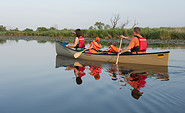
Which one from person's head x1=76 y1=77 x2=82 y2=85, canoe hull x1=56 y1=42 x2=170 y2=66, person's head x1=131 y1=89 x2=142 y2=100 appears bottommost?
person's head x1=76 y1=77 x2=82 y2=85

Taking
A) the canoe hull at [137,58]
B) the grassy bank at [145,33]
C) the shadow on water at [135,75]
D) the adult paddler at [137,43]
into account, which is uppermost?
the grassy bank at [145,33]

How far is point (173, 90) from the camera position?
452 centimetres

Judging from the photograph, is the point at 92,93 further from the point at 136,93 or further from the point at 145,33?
the point at 145,33

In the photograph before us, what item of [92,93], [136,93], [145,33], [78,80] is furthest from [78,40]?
[145,33]

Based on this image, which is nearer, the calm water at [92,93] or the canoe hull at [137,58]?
the calm water at [92,93]

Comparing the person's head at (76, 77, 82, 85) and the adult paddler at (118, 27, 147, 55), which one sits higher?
the adult paddler at (118, 27, 147, 55)

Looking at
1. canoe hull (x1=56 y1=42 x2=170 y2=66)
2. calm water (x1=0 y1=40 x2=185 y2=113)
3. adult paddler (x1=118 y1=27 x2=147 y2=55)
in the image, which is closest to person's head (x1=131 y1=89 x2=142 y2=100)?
calm water (x1=0 y1=40 x2=185 y2=113)

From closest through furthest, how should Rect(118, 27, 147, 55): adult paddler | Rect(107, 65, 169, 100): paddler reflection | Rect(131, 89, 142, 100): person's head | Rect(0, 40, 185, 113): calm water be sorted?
Rect(0, 40, 185, 113): calm water < Rect(131, 89, 142, 100): person's head < Rect(107, 65, 169, 100): paddler reflection < Rect(118, 27, 147, 55): adult paddler

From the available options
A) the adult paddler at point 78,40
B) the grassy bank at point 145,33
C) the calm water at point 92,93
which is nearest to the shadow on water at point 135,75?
the calm water at point 92,93

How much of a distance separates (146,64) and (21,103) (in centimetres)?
556

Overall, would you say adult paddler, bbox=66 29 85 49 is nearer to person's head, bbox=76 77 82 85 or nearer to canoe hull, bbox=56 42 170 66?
canoe hull, bbox=56 42 170 66

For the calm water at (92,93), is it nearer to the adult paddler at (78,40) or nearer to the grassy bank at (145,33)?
the adult paddler at (78,40)

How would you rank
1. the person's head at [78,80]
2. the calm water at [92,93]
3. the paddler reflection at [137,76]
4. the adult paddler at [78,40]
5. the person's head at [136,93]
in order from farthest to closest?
the adult paddler at [78,40], the person's head at [78,80], the paddler reflection at [137,76], the person's head at [136,93], the calm water at [92,93]

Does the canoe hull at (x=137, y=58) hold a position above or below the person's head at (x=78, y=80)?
above
